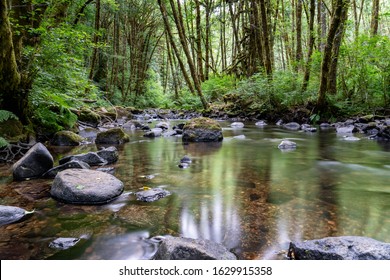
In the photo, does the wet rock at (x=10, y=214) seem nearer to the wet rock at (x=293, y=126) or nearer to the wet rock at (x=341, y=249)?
the wet rock at (x=341, y=249)

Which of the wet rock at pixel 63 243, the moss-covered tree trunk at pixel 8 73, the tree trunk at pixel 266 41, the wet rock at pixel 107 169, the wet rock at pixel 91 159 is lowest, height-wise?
the wet rock at pixel 63 243

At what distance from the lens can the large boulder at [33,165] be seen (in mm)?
4170

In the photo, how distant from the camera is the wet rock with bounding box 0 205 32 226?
2697 millimetres

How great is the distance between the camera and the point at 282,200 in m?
3.30

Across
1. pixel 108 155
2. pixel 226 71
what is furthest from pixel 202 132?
pixel 226 71

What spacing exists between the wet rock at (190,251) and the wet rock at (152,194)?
1333mm

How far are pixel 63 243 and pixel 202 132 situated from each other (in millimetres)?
6256

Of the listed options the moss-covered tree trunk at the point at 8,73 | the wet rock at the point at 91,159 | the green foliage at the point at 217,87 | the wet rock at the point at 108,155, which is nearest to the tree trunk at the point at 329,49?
the wet rock at the point at 108,155

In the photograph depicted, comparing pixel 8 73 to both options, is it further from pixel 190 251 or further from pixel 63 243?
pixel 190 251

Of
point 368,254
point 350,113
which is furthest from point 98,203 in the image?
point 350,113

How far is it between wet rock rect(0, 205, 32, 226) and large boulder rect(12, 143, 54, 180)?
1.45m

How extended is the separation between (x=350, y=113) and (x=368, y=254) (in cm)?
1063

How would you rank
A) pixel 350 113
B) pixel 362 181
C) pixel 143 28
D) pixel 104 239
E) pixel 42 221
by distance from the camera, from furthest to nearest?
pixel 143 28 → pixel 350 113 → pixel 362 181 → pixel 42 221 → pixel 104 239
